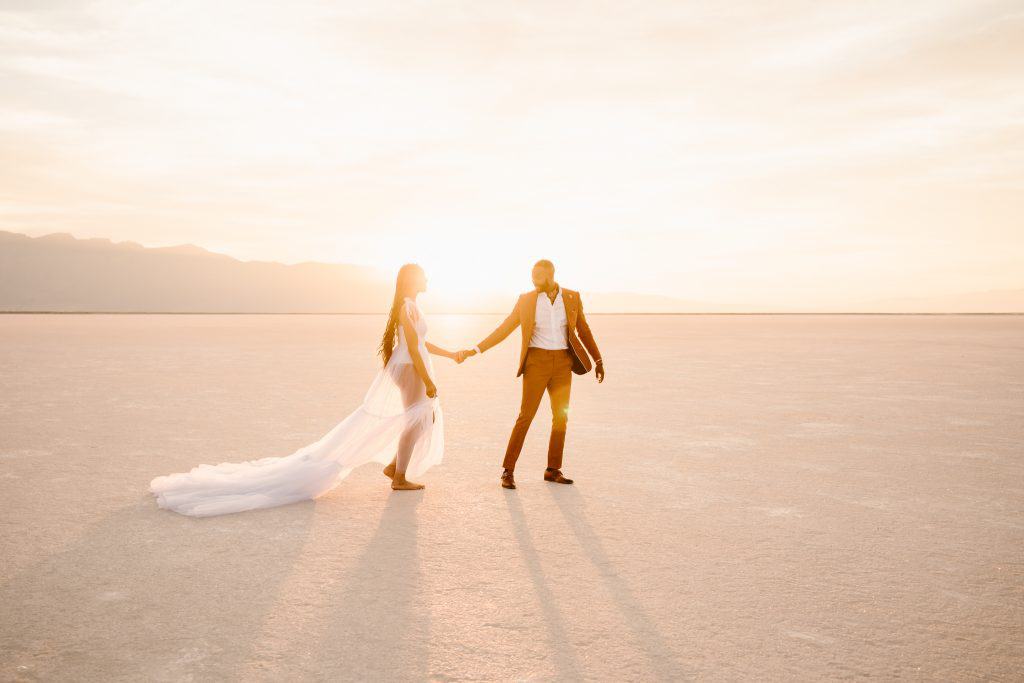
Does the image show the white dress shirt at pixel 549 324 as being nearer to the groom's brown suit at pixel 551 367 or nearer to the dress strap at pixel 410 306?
the groom's brown suit at pixel 551 367

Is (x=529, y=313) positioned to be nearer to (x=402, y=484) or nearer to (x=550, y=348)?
(x=550, y=348)

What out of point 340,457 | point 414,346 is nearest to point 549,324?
point 414,346

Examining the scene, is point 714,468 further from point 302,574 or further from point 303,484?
point 302,574

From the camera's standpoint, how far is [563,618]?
4160 millimetres

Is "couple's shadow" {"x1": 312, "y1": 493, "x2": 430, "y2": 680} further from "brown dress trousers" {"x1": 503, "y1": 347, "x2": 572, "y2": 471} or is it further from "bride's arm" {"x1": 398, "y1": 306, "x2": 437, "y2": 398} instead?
"brown dress trousers" {"x1": 503, "y1": 347, "x2": 572, "y2": 471}

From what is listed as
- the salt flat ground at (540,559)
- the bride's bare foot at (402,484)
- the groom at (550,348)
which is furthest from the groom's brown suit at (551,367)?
the bride's bare foot at (402,484)

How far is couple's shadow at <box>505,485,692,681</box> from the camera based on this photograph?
11.8 ft

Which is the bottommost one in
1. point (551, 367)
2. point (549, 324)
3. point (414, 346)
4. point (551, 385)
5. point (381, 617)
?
point (381, 617)

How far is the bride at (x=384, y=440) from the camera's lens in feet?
21.9

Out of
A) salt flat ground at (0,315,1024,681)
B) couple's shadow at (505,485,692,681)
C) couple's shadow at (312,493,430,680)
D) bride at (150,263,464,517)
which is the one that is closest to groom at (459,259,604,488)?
salt flat ground at (0,315,1024,681)

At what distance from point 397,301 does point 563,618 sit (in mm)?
3833

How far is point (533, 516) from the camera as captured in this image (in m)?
6.27

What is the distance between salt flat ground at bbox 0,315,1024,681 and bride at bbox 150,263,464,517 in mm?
259

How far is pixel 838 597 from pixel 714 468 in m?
3.76
